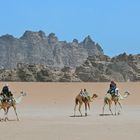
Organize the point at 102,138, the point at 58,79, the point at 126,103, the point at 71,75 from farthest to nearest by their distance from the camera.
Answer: the point at 71,75 < the point at 58,79 < the point at 126,103 < the point at 102,138

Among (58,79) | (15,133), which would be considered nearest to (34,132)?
(15,133)

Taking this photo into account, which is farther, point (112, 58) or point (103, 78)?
point (112, 58)

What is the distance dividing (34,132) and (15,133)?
0.67 meters

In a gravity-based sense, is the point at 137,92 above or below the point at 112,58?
below

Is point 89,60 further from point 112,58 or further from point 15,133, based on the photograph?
point 15,133

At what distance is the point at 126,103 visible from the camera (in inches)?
→ 1596

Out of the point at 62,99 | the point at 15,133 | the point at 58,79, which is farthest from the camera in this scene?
the point at 58,79

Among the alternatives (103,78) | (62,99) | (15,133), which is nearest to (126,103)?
(62,99)

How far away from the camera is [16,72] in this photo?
7925 centimetres

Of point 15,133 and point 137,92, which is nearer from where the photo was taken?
point 15,133

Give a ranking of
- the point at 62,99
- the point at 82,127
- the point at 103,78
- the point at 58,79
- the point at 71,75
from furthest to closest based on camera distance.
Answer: the point at 103,78 → the point at 71,75 → the point at 58,79 → the point at 62,99 → the point at 82,127

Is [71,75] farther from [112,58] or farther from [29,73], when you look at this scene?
[112,58]

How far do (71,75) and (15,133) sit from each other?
222 feet

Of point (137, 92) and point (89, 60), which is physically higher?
point (89, 60)
